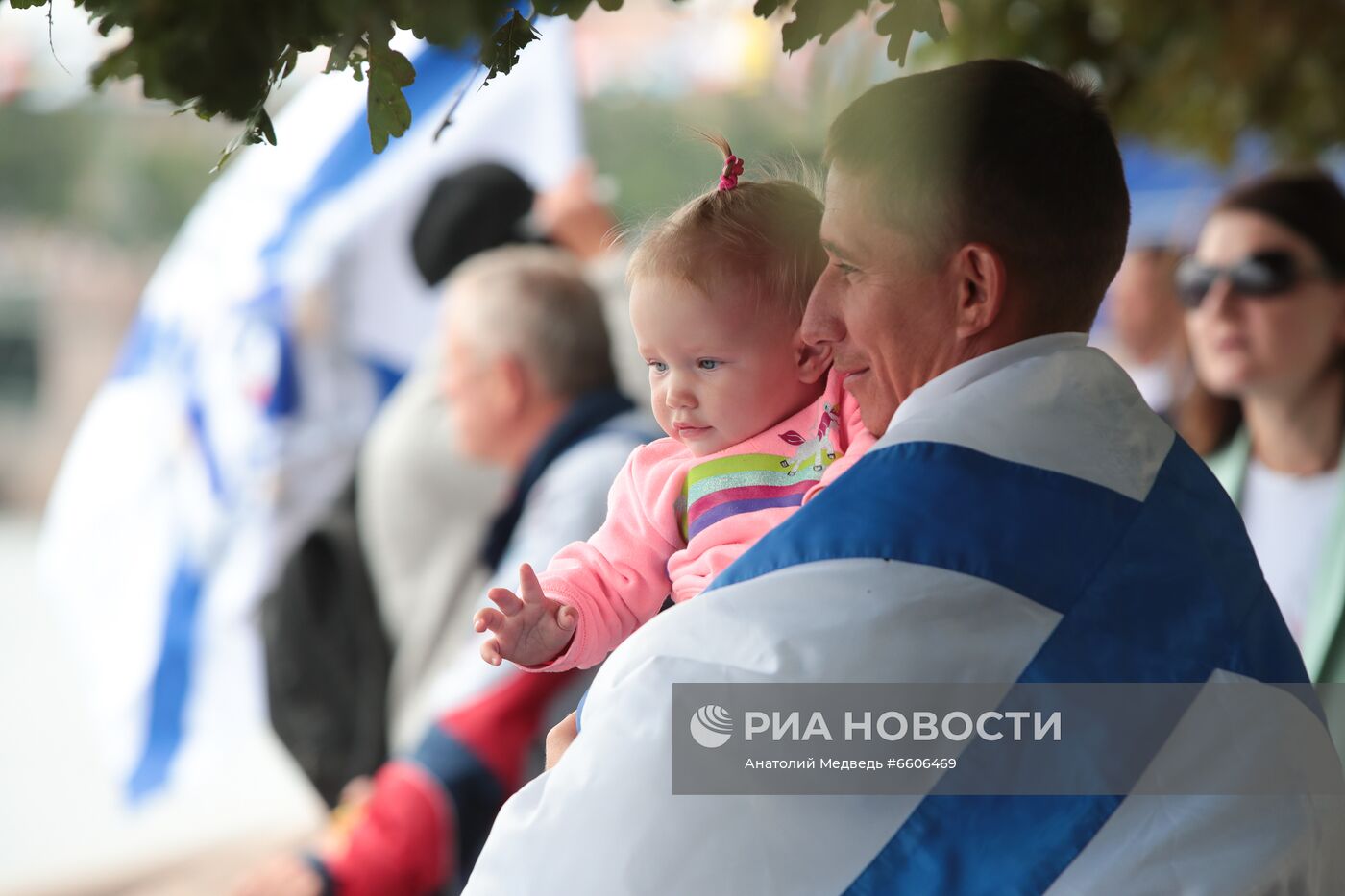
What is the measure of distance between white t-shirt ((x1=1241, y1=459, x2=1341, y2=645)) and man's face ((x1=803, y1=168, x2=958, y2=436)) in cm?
186

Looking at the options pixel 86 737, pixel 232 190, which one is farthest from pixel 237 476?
pixel 86 737

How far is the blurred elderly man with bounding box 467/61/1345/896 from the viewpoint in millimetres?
1245

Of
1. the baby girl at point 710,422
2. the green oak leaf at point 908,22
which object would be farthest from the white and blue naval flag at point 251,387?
the baby girl at point 710,422

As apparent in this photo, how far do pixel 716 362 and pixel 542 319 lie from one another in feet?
6.67

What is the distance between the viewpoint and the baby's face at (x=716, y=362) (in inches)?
51.6

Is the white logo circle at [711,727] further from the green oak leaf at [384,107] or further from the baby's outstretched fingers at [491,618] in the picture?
the green oak leaf at [384,107]

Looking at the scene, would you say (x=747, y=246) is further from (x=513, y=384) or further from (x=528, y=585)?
(x=513, y=384)

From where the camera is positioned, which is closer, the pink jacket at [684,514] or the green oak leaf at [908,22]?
the pink jacket at [684,514]

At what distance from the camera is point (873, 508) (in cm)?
127

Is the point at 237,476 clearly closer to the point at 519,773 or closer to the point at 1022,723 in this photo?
the point at 519,773

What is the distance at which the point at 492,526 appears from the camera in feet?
11.5

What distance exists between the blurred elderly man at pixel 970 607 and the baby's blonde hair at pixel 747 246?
0.02 meters

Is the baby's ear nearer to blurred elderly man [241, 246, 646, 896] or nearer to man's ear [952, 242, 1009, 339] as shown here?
man's ear [952, 242, 1009, 339]

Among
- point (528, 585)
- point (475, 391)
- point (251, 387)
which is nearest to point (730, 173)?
point (528, 585)
